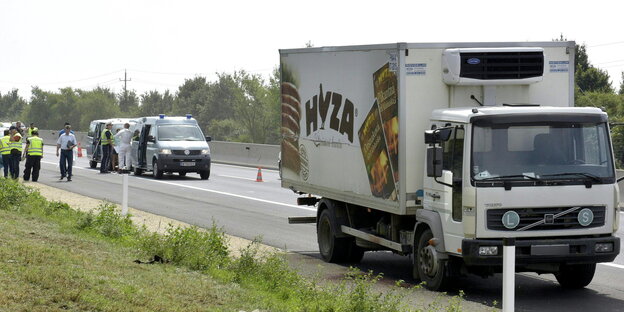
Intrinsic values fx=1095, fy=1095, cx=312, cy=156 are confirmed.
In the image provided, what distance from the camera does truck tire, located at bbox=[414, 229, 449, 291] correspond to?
12914mm

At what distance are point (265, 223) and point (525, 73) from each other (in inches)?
388

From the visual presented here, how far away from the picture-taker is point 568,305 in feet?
40.3

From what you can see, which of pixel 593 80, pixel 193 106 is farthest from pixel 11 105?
pixel 593 80

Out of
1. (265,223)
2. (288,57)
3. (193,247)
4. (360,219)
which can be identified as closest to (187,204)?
(265,223)

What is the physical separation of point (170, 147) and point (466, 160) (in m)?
26.5

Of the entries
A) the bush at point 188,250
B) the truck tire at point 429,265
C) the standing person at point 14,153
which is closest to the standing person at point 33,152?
the standing person at point 14,153

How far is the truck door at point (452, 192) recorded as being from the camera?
1259 centimetres

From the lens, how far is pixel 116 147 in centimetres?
4138

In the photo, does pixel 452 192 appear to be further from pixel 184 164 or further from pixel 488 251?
pixel 184 164

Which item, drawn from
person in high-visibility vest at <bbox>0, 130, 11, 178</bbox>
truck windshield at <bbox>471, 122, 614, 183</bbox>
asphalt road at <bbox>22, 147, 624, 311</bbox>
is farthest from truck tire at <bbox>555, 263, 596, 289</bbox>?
person in high-visibility vest at <bbox>0, 130, 11, 178</bbox>

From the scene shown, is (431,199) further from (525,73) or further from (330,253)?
(330,253)

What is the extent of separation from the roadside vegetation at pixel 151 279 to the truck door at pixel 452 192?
76 cm

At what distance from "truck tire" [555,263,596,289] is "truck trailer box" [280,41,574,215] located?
2017 mm

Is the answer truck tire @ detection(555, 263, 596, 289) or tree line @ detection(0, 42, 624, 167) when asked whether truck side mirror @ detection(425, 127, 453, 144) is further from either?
tree line @ detection(0, 42, 624, 167)
